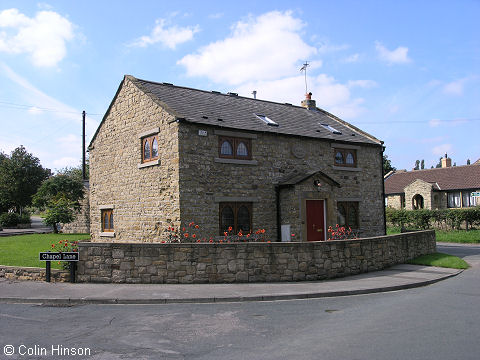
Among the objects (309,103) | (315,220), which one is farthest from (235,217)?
(309,103)

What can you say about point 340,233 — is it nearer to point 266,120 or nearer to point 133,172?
point 266,120

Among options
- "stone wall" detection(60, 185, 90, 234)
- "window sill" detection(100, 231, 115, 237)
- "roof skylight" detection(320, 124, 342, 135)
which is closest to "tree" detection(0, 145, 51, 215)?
"stone wall" detection(60, 185, 90, 234)

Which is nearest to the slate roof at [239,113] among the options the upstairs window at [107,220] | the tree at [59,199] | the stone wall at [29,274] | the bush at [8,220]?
the upstairs window at [107,220]

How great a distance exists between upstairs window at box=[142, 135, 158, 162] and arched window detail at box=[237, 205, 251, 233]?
4128 mm

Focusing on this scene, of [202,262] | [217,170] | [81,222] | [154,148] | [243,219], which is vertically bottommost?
[202,262]

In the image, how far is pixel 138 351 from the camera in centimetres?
577

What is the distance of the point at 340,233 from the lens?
16375 mm

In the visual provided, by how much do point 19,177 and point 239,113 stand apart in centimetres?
3744

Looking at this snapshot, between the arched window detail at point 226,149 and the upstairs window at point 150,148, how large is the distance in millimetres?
2728

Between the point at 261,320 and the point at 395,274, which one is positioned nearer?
the point at 261,320

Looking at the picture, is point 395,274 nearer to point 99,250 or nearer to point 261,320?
point 261,320

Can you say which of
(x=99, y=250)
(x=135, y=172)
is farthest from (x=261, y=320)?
(x=135, y=172)

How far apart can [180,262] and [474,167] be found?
36.9 metres

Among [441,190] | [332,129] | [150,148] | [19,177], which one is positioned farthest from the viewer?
[19,177]
